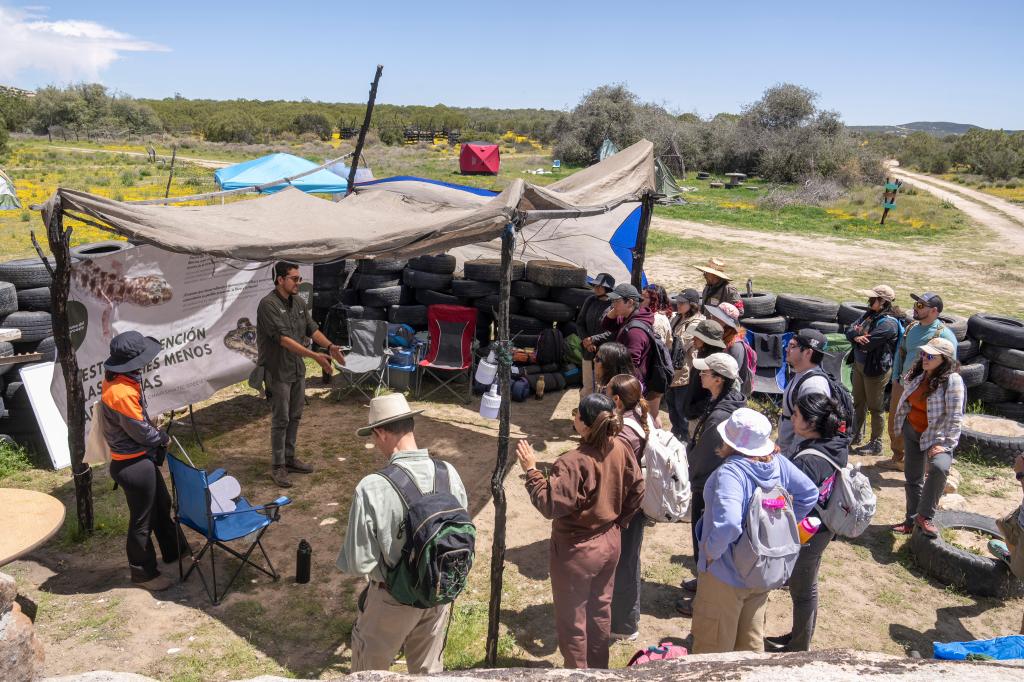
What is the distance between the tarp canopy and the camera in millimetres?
4957

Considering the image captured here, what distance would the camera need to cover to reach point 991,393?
8.23m

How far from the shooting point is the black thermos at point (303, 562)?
195 inches

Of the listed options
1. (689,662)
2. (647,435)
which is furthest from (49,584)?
(689,662)

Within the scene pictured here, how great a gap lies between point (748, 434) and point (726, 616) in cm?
101

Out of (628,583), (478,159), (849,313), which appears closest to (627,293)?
(628,583)

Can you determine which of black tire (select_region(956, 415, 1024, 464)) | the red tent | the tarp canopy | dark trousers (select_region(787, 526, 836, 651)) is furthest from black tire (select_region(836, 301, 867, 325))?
the red tent

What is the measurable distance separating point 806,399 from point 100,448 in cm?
511

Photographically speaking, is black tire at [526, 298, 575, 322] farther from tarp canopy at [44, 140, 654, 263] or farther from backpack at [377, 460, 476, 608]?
backpack at [377, 460, 476, 608]

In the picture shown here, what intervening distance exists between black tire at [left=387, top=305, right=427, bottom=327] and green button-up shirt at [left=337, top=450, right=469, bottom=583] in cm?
639

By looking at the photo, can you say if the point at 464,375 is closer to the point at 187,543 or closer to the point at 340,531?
the point at 340,531

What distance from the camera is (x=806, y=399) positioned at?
12.9 feet

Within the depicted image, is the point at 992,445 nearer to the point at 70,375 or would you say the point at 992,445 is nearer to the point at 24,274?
the point at 70,375

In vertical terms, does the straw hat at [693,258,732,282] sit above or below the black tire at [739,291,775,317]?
above

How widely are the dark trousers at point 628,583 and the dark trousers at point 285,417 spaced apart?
3.54 metres
